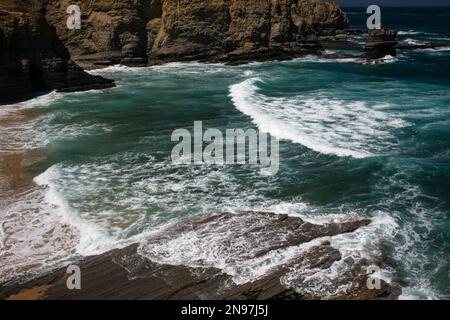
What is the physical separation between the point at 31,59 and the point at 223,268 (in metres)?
28.8

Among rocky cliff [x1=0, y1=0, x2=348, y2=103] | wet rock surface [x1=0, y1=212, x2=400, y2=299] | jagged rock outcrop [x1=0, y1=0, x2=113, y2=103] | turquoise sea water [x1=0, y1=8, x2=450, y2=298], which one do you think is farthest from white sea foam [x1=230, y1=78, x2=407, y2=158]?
rocky cliff [x1=0, y1=0, x2=348, y2=103]

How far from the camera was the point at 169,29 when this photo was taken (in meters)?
52.2

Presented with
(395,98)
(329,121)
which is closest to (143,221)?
(329,121)

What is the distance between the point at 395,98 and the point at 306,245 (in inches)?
941

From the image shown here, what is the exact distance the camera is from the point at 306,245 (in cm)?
1379

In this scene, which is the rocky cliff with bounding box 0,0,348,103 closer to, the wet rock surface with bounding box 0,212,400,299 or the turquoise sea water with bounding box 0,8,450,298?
the turquoise sea water with bounding box 0,8,450,298

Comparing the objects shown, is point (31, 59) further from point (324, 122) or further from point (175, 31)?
point (324, 122)

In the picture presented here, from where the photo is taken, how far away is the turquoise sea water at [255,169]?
48.0 feet

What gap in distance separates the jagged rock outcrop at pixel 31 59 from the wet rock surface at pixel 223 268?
2464cm

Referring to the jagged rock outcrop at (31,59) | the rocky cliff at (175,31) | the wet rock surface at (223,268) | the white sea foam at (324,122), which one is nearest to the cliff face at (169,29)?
the rocky cliff at (175,31)

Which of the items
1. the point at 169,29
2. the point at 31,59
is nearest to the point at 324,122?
the point at 31,59

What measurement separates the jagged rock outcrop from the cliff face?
10.7 m

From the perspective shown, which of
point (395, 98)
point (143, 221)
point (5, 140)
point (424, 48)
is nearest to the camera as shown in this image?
point (143, 221)
